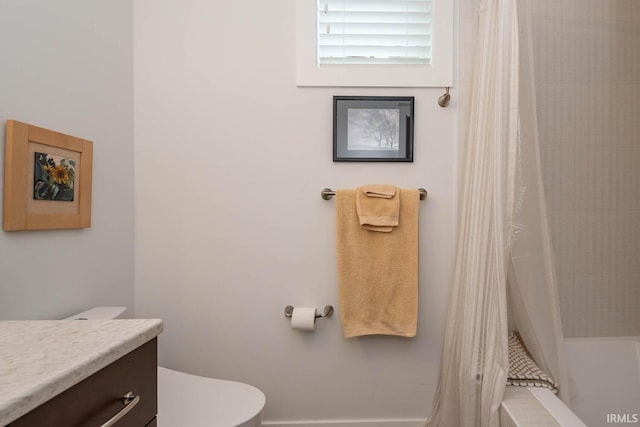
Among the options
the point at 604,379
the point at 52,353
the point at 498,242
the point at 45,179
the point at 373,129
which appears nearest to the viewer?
the point at 52,353

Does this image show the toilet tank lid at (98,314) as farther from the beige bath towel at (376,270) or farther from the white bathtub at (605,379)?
the white bathtub at (605,379)

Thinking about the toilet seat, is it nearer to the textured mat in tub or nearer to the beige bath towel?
the beige bath towel

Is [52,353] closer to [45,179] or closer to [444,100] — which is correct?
[45,179]

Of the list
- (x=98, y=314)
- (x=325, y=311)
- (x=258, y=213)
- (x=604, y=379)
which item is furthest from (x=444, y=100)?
(x=98, y=314)

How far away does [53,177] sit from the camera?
1167 millimetres

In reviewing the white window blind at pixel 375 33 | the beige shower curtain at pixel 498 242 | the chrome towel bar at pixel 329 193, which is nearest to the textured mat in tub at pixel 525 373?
the beige shower curtain at pixel 498 242

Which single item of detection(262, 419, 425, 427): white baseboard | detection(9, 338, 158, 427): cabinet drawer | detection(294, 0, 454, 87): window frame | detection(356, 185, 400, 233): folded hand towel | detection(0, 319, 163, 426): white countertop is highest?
detection(294, 0, 454, 87): window frame

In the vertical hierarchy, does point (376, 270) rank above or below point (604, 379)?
above

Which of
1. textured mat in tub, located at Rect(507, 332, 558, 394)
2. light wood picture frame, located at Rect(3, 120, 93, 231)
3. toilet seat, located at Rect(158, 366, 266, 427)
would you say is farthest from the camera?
textured mat in tub, located at Rect(507, 332, 558, 394)

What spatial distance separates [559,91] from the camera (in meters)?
1.60

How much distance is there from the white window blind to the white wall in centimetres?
16

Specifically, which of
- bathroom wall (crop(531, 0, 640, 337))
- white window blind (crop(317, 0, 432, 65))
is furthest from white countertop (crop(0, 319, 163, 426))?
bathroom wall (crop(531, 0, 640, 337))

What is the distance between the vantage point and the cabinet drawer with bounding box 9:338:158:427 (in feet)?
1.68

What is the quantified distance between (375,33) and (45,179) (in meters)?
1.46
